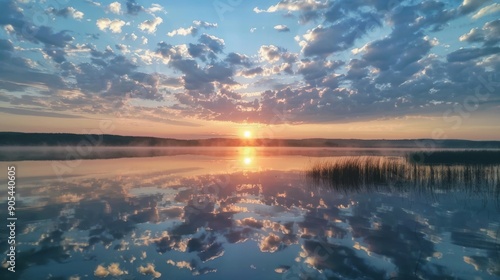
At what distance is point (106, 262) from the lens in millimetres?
5918

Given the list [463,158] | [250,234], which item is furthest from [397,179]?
[463,158]

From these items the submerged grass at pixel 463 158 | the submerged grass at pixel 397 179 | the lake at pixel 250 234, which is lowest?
the lake at pixel 250 234

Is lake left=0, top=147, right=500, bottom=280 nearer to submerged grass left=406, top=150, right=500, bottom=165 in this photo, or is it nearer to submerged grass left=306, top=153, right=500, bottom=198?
submerged grass left=306, top=153, right=500, bottom=198

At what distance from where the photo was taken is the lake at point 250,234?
571 cm

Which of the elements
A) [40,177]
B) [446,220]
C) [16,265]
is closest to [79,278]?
[16,265]

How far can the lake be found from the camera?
5.71 meters

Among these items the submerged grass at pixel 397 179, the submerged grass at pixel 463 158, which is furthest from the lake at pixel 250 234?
the submerged grass at pixel 463 158

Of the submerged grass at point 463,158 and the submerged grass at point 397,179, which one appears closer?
the submerged grass at point 397,179

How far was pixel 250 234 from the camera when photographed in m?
7.85

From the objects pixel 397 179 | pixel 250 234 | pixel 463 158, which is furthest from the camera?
pixel 463 158

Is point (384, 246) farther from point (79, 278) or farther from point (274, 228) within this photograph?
point (79, 278)

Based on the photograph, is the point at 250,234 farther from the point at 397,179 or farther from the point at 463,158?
the point at 463,158

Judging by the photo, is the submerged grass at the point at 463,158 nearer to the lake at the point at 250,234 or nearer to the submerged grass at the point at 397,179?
the submerged grass at the point at 397,179

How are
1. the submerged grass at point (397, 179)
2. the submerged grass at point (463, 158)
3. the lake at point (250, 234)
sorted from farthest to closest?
the submerged grass at point (463, 158), the submerged grass at point (397, 179), the lake at point (250, 234)
